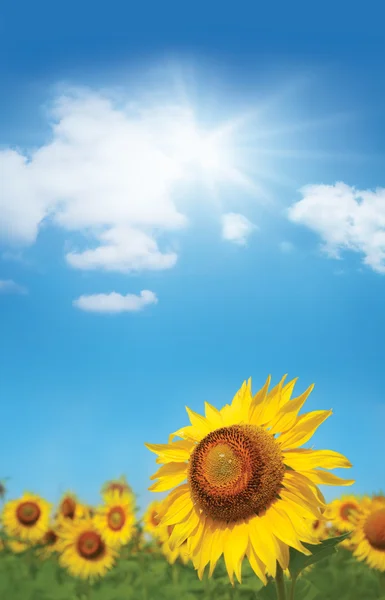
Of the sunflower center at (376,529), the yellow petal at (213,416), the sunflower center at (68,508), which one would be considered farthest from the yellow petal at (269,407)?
the sunflower center at (68,508)

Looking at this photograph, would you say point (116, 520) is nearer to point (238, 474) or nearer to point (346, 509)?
point (346, 509)

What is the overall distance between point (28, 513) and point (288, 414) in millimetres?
10183

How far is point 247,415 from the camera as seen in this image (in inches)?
141

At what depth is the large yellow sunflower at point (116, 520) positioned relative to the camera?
380 inches

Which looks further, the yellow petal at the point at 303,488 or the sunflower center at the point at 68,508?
the sunflower center at the point at 68,508

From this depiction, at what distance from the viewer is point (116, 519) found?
9805mm

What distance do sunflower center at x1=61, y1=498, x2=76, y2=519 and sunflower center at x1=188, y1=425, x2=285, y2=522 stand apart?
344 inches

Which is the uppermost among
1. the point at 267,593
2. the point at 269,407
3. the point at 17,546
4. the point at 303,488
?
the point at 17,546

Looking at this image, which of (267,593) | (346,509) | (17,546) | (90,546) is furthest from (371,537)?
(17,546)

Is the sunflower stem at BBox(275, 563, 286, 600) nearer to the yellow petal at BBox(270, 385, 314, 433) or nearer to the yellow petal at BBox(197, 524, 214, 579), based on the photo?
the yellow petal at BBox(197, 524, 214, 579)

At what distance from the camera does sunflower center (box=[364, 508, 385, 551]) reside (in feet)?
24.5

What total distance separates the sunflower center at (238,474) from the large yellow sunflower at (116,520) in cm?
664

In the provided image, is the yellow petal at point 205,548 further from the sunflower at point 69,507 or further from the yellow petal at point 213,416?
the sunflower at point 69,507

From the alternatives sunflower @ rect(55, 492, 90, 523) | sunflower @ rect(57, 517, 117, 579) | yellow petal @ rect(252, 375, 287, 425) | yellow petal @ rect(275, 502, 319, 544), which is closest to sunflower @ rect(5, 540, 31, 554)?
sunflower @ rect(55, 492, 90, 523)
